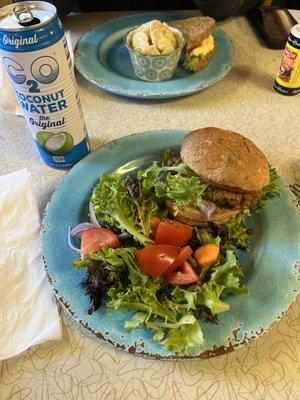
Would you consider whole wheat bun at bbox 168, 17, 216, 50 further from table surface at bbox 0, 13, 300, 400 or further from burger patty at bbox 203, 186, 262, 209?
burger patty at bbox 203, 186, 262, 209

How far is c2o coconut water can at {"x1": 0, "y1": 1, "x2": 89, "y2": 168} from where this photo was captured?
790 millimetres

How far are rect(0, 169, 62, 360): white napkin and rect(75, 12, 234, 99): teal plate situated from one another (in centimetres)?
56

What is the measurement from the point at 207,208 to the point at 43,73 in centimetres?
54

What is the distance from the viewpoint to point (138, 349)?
71cm

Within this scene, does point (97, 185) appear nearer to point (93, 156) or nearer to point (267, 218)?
point (93, 156)

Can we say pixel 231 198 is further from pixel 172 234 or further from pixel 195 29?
pixel 195 29

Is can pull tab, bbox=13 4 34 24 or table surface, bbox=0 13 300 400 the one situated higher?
can pull tab, bbox=13 4 34 24

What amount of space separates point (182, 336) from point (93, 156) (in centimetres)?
61

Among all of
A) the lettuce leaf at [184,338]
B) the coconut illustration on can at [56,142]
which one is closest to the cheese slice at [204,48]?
the coconut illustration on can at [56,142]

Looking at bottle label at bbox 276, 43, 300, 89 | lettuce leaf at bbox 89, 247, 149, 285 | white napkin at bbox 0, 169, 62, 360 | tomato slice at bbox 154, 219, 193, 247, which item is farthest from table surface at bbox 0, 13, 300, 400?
bottle label at bbox 276, 43, 300, 89

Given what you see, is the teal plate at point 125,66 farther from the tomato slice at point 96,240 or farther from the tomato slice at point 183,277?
the tomato slice at point 183,277

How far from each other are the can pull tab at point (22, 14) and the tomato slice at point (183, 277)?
68 centimetres

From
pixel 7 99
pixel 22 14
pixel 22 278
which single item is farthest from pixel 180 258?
pixel 7 99

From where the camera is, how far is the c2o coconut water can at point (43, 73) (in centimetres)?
79
